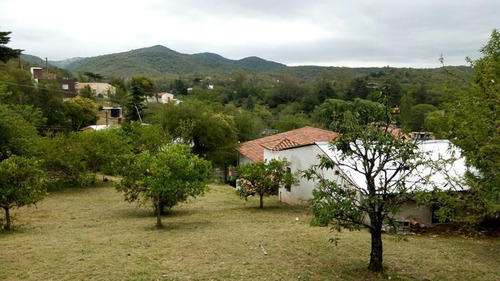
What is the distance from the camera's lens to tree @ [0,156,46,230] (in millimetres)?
11930

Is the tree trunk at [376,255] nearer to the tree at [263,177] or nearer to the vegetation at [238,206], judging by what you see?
the vegetation at [238,206]

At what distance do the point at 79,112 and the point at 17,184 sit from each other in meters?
41.6

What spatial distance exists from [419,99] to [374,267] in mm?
64871

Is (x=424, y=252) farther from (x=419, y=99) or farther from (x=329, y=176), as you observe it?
(x=419, y=99)

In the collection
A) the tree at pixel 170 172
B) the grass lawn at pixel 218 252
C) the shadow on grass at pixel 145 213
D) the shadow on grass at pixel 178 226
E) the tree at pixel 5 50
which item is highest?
the tree at pixel 5 50

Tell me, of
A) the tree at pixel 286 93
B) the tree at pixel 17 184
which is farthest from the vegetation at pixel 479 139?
the tree at pixel 286 93

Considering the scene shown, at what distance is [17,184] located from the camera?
1224cm

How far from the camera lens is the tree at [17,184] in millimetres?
11930

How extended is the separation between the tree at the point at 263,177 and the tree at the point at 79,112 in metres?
38.8

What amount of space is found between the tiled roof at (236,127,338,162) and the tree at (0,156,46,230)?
12263 mm

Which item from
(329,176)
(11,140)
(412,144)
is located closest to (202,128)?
(11,140)

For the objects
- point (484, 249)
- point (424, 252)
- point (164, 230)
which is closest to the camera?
point (424, 252)

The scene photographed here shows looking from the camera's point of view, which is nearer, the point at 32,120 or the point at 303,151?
the point at 303,151

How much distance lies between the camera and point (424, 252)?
9.62m
